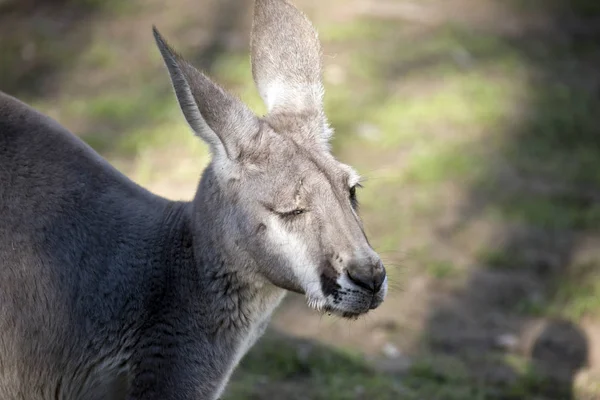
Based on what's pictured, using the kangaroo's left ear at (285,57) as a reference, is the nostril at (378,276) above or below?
below

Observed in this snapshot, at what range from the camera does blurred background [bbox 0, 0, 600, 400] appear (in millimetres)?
6359

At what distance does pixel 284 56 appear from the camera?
4551 millimetres

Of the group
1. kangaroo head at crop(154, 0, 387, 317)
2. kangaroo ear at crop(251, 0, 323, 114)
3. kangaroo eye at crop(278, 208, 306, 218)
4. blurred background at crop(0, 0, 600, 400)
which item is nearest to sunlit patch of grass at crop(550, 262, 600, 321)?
blurred background at crop(0, 0, 600, 400)

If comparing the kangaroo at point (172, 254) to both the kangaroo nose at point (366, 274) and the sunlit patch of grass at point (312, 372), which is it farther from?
the sunlit patch of grass at point (312, 372)

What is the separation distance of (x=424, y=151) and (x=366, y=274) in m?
5.23

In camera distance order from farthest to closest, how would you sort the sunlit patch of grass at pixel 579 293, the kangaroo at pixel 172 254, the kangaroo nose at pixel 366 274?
the sunlit patch of grass at pixel 579 293, the kangaroo at pixel 172 254, the kangaroo nose at pixel 366 274

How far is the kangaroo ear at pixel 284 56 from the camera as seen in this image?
450 cm

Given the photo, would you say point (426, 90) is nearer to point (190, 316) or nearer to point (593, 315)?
point (593, 315)

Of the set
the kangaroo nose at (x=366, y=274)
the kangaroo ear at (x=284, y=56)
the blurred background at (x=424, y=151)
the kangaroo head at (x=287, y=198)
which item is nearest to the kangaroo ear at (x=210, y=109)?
the kangaroo head at (x=287, y=198)

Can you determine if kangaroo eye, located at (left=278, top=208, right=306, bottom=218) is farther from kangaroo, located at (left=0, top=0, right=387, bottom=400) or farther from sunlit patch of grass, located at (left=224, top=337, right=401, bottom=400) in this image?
sunlit patch of grass, located at (left=224, top=337, right=401, bottom=400)

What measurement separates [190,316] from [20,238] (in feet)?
2.59

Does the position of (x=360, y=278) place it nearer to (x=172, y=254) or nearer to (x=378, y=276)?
(x=378, y=276)

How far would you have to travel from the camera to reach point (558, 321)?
7113 millimetres

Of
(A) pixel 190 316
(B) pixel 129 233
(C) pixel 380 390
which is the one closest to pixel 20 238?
(B) pixel 129 233
